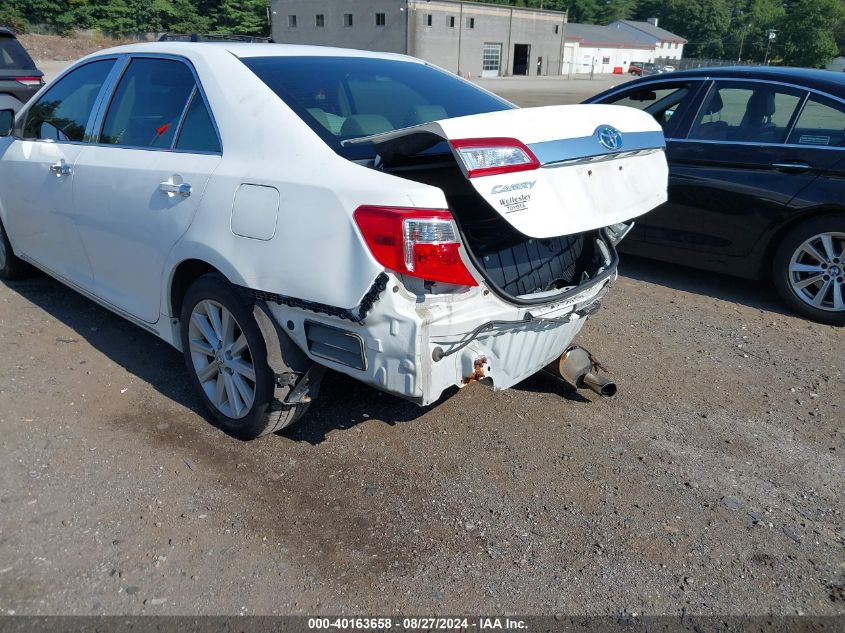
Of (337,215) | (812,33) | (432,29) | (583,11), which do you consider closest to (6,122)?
(337,215)

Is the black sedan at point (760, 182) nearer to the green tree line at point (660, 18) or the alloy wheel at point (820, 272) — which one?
the alloy wheel at point (820, 272)

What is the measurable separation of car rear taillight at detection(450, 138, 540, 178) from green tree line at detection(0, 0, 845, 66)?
6697 cm

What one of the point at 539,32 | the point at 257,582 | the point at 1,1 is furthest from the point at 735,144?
the point at 1,1

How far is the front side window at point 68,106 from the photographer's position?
407cm

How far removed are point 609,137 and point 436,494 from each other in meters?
1.72

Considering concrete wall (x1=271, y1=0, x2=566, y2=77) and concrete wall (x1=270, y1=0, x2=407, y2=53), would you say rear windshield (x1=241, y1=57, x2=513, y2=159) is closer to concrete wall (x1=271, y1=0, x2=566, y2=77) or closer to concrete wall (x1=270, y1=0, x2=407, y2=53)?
concrete wall (x1=270, y1=0, x2=407, y2=53)

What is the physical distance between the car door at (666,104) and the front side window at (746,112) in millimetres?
127

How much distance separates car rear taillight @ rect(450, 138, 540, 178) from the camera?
95.0 inches

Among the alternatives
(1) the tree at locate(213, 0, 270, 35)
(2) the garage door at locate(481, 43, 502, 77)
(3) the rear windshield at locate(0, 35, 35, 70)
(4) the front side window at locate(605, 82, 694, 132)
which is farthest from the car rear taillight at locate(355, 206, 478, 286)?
(1) the tree at locate(213, 0, 270, 35)

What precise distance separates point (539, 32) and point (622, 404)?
68.7 metres

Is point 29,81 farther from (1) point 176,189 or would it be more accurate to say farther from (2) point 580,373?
(2) point 580,373

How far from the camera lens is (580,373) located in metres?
3.58

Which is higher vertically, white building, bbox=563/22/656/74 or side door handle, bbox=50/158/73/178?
side door handle, bbox=50/158/73/178

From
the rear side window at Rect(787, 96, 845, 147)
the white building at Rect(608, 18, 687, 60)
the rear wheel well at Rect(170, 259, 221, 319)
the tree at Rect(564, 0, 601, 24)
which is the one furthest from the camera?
the tree at Rect(564, 0, 601, 24)
